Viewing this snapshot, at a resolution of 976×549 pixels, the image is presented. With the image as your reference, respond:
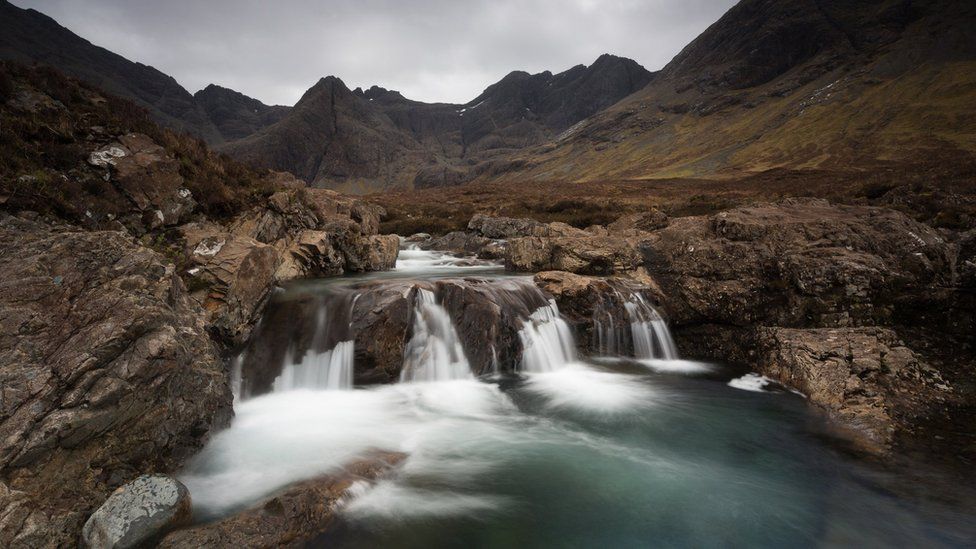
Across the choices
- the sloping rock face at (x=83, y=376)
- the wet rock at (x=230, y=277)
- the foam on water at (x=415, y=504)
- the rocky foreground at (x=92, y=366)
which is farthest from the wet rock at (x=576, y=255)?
the sloping rock face at (x=83, y=376)

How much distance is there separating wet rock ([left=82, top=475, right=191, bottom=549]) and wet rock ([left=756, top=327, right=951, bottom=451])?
10985 mm

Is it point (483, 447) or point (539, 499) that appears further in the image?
point (483, 447)

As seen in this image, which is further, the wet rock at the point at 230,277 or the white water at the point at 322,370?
the white water at the point at 322,370

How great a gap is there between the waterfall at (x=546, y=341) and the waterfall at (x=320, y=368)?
493 cm

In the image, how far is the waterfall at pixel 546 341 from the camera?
12148mm

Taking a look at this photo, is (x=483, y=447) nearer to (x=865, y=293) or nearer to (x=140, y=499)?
(x=140, y=499)

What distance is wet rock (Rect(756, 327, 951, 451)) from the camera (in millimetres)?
8062

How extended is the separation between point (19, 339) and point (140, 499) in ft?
8.12

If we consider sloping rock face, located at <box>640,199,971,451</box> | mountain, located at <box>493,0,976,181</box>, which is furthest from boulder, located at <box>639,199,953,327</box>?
mountain, located at <box>493,0,976,181</box>

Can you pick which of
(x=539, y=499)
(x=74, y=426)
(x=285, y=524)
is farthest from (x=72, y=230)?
(x=539, y=499)

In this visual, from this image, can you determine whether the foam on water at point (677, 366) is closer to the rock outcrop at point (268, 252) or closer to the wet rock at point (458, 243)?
the rock outcrop at point (268, 252)

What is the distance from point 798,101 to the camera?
101625 millimetres

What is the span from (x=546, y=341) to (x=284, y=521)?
28.4ft

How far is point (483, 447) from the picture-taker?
827cm
